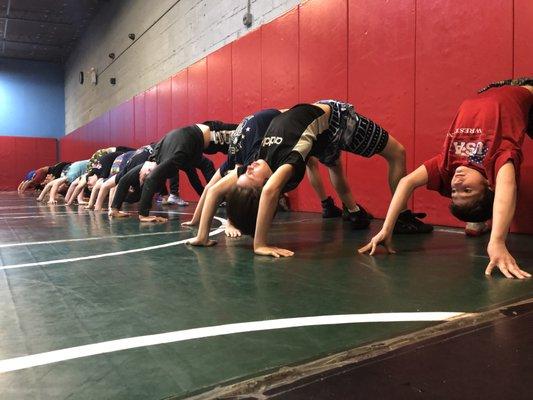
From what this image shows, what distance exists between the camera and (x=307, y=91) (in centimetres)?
473

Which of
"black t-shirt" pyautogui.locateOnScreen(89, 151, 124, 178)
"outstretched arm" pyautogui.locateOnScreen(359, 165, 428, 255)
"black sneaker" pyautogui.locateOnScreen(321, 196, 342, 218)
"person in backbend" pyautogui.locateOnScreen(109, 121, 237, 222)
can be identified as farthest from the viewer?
"black t-shirt" pyautogui.locateOnScreen(89, 151, 124, 178)

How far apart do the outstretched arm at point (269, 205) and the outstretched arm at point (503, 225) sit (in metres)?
0.95

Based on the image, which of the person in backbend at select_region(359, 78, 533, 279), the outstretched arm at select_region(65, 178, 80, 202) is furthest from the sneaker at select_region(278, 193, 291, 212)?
the outstretched arm at select_region(65, 178, 80, 202)

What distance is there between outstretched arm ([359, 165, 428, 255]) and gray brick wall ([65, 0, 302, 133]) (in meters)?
3.45

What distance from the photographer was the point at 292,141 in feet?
8.25

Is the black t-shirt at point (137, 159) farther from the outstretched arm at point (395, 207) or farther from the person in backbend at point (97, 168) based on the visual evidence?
the outstretched arm at point (395, 207)

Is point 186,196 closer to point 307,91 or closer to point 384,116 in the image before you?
point 307,91

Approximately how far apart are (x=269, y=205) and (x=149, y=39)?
8.10m

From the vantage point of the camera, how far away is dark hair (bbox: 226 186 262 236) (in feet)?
7.96

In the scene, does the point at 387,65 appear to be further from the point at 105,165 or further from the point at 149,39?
the point at 149,39

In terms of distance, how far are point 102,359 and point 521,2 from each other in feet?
10.3

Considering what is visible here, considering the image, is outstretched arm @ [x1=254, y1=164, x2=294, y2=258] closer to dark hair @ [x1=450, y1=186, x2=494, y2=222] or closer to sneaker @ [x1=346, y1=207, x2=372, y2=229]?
dark hair @ [x1=450, y1=186, x2=494, y2=222]

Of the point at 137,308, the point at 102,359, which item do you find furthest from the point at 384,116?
the point at 102,359

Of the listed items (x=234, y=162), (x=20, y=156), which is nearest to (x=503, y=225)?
(x=234, y=162)
